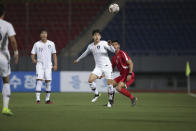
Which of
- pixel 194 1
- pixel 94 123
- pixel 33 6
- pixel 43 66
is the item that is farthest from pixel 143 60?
pixel 94 123

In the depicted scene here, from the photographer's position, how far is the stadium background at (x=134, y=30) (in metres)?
22.5

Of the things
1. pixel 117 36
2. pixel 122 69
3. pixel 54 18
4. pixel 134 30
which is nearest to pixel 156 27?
pixel 134 30

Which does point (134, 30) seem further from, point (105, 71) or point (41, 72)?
point (105, 71)

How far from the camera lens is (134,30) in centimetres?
2491

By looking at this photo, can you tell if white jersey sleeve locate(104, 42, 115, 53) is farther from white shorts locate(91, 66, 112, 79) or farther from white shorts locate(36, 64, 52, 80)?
white shorts locate(36, 64, 52, 80)

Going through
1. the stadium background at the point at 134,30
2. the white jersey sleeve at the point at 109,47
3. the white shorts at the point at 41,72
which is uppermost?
the stadium background at the point at 134,30

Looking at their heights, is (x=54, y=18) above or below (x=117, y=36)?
above

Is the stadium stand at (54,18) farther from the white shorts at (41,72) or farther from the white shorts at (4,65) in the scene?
the white shorts at (4,65)

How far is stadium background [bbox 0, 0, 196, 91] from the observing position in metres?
22.5

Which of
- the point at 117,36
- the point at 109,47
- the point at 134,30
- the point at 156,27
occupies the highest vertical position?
the point at 156,27

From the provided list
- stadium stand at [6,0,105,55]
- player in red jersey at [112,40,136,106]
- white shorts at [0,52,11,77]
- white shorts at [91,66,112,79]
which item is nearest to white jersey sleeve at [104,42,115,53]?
player in red jersey at [112,40,136,106]

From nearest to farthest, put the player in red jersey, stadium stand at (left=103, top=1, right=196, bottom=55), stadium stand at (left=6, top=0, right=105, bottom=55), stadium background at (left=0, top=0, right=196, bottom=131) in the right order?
the player in red jersey < stadium background at (left=0, top=0, right=196, bottom=131) < stadium stand at (left=103, top=1, right=196, bottom=55) < stadium stand at (left=6, top=0, right=105, bottom=55)

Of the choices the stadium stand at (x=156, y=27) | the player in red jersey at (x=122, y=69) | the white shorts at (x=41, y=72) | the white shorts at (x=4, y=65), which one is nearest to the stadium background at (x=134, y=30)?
the stadium stand at (x=156, y=27)

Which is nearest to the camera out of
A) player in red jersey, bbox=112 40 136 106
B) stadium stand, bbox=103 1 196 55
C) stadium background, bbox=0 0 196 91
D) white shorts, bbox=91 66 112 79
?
player in red jersey, bbox=112 40 136 106
